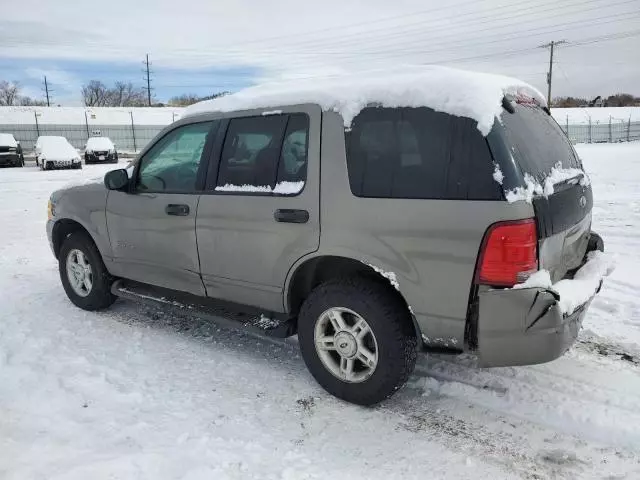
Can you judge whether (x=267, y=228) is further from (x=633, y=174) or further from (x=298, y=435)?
(x=633, y=174)

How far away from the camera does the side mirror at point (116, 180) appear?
14.4 feet

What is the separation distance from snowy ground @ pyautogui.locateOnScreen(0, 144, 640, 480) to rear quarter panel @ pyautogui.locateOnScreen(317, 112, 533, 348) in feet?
2.03

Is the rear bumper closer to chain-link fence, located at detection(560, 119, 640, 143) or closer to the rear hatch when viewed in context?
the rear hatch

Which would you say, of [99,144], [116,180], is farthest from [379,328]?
[99,144]

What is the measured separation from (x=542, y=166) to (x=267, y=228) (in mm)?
1725

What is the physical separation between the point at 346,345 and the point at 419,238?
86 cm

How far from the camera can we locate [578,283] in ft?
10.3

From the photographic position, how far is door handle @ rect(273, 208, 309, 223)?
133 inches

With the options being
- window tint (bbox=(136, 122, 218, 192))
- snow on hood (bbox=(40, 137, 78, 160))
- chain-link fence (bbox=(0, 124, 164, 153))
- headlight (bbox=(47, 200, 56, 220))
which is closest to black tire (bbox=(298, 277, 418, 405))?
window tint (bbox=(136, 122, 218, 192))

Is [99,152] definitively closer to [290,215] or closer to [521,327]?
[290,215]

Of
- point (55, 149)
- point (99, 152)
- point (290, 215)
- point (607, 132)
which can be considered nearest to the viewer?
point (290, 215)


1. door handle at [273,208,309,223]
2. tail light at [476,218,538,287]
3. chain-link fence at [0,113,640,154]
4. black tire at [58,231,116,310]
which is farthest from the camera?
chain-link fence at [0,113,640,154]

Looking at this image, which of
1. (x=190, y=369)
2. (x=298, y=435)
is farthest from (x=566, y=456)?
(x=190, y=369)

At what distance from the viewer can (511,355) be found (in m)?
2.84
